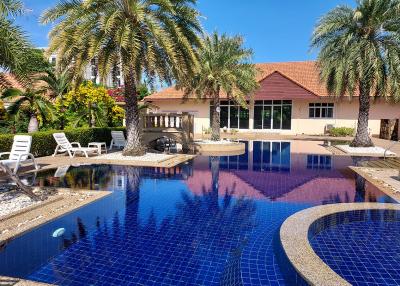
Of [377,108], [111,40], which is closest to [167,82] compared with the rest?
[111,40]

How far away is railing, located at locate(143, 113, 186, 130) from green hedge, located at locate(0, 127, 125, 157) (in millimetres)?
3052

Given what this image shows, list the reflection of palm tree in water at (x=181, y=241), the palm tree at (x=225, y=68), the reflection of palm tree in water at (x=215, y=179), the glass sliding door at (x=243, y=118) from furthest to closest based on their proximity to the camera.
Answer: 1. the glass sliding door at (x=243, y=118)
2. the palm tree at (x=225, y=68)
3. the reflection of palm tree in water at (x=215, y=179)
4. the reflection of palm tree in water at (x=181, y=241)

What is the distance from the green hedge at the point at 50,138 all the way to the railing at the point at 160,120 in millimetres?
3052

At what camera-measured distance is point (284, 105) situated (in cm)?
3195

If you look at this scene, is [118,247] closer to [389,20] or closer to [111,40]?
[111,40]

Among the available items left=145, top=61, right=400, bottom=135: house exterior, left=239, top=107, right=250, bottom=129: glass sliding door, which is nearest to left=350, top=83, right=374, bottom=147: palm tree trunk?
left=145, top=61, right=400, bottom=135: house exterior

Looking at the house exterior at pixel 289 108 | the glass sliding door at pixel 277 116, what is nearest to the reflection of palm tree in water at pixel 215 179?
the house exterior at pixel 289 108

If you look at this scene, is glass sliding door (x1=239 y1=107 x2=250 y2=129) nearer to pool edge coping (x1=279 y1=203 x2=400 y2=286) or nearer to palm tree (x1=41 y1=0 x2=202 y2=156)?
palm tree (x1=41 y1=0 x2=202 y2=156)

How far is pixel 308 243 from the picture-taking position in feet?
18.0

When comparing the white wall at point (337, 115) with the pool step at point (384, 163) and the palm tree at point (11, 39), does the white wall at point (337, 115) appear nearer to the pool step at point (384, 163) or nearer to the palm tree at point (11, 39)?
the pool step at point (384, 163)

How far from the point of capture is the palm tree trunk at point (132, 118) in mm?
14367

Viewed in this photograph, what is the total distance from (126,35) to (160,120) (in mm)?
7397

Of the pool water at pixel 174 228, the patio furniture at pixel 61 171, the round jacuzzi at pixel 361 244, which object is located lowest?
the round jacuzzi at pixel 361 244

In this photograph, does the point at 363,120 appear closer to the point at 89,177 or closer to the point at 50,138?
the point at 89,177
